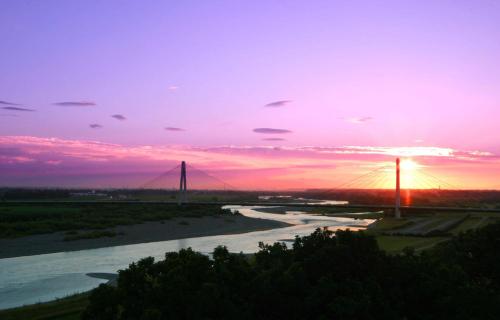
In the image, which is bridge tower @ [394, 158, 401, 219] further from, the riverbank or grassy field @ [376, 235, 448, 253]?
grassy field @ [376, 235, 448, 253]

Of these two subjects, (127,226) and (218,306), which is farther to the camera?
(127,226)

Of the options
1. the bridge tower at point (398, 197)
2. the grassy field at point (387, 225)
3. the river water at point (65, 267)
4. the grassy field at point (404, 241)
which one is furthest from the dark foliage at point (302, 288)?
the bridge tower at point (398, 197)

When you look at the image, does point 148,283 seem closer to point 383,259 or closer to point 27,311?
point 383,259

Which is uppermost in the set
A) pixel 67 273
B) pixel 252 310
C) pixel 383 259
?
pixel 383 259

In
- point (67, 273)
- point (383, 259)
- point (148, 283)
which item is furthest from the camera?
point (67, 273)

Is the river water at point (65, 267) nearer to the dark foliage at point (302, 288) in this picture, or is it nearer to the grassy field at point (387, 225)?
the dark foliage at point (302, 288)

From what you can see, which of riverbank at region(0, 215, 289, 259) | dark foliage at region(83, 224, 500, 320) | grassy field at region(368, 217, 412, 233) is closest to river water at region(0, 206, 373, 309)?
riverbank at region(0, 215, 289, 259)

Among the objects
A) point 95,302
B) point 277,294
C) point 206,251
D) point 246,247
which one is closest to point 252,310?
point 277,294

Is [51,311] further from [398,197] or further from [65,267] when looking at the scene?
[398,197]
